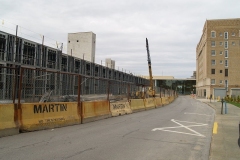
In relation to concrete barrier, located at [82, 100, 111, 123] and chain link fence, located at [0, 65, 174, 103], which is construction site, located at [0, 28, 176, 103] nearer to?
chain link fence, located at [0, 65, 174, 103]

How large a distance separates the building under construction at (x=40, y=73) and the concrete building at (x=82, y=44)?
38.4 feet

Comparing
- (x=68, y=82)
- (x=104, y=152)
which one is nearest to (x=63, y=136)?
(x=104, y=152)

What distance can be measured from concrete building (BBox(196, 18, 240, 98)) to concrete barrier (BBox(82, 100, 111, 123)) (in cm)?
7127

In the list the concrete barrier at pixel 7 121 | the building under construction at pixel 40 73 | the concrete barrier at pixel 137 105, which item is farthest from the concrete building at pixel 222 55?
the concrete barrier at pixel 7 121

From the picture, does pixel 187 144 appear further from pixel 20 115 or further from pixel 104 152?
→ pixel 20 115

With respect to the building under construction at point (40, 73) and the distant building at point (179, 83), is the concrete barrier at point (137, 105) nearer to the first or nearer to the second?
the building under construction at point (40, 73)

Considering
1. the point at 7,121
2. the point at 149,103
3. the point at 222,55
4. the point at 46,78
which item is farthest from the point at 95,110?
the point at 222,55

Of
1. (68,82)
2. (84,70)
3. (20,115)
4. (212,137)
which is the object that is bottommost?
(212,137)

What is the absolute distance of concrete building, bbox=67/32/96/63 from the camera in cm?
5455

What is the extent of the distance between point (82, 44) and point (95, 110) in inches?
1754

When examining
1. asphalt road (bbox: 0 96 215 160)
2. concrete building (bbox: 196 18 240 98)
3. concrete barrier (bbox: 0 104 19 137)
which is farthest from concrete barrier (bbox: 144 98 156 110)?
concrete building (bbox: 196 18 240 98)

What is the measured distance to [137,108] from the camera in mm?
19234

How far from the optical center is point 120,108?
15.7m

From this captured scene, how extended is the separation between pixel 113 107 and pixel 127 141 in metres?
7.30
